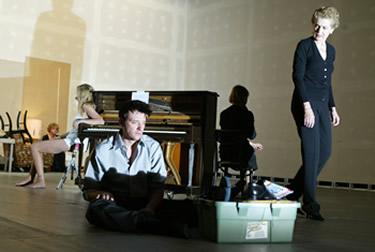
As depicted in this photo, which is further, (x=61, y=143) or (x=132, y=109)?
(x=61, y=143)

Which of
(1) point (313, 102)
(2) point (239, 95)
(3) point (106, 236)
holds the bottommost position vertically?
(3) point (106, 236)

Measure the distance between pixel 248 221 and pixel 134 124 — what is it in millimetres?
864

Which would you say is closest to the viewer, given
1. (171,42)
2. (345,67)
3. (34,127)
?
(345,67)

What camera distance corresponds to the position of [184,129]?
5.04 meters

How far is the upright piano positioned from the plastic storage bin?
8.16ft

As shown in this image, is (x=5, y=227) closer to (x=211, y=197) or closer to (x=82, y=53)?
(x=211, y=197)

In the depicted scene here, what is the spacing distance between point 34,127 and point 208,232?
8.42 meters

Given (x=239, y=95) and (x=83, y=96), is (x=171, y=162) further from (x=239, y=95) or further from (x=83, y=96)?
(x=83, y=96)

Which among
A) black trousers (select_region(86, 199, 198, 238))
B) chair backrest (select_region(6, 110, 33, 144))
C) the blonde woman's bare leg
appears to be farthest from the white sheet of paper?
chair backrest (select_region(6, 110, 33, 144))

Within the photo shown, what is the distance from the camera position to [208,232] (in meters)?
2.49

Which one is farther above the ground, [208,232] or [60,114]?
[60,114]

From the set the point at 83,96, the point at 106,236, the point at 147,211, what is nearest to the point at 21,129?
the point at 83,96

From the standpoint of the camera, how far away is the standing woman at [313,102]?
12.0 ft

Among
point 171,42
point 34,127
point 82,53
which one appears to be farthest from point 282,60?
point 34,127
